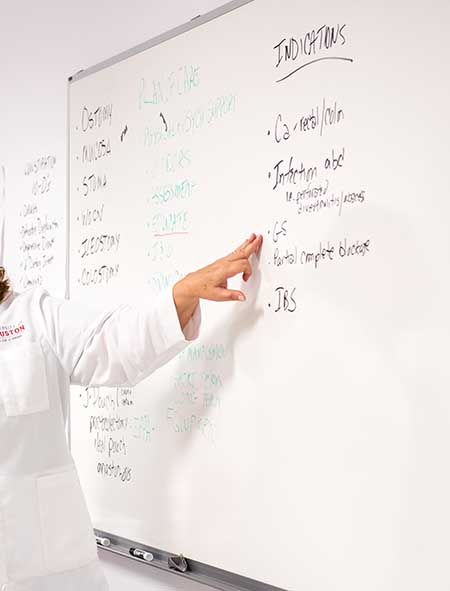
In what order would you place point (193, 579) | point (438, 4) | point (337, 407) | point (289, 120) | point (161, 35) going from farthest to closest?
1. point (161, 35)
2. point (193, 579)
3. point (289, 120)
4. point (337, 407)
5. point (438, 4)

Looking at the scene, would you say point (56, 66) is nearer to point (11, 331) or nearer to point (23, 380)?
point (11, 331)

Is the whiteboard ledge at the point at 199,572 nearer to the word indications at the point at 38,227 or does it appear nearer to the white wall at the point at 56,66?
the white wall at the point at 56,66

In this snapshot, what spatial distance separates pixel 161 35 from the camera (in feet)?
5.90

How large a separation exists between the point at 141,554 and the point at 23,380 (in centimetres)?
49

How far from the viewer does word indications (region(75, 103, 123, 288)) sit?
194 cm

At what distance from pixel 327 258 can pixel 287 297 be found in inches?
4.7

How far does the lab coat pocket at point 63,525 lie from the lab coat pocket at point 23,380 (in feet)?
0.51

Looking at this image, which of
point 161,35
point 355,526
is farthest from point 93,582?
point 161,35

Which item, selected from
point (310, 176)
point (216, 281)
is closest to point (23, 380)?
point (216, 281)

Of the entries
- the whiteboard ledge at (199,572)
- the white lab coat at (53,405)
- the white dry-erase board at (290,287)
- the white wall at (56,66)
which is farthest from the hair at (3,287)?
the whiteboard ledge at (199,572)

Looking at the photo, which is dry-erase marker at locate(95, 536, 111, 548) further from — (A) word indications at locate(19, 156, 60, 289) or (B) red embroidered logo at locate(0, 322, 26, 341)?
(A) word indications at locate(19, 156, 60, 289)

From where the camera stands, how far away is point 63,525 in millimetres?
1664

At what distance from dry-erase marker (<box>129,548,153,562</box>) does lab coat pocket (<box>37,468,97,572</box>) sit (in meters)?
0.14

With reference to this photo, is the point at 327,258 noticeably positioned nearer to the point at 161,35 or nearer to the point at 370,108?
the point at 370,108
